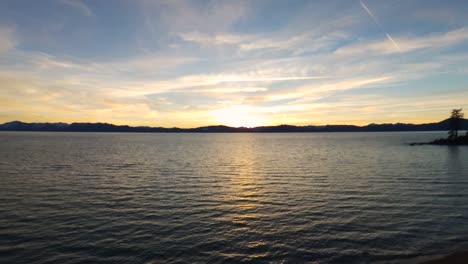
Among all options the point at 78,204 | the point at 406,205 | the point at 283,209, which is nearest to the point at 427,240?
the point at 406,205

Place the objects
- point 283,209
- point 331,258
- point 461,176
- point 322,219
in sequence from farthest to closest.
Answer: point 461,176 < point 283,209 < point 322,219 < point 331,258

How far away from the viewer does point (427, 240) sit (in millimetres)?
22703

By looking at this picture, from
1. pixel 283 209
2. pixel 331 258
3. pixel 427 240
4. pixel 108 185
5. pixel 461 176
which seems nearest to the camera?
pixel 331 258

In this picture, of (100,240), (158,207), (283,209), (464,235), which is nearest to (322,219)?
(283,209)

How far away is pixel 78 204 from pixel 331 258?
27.5 meters

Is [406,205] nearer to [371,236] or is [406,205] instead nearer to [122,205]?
[371,236]

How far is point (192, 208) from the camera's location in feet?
106

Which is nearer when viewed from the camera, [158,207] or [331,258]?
[331,258]

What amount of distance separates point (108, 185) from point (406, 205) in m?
40.5

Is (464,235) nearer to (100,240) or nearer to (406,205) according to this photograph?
(406,205)

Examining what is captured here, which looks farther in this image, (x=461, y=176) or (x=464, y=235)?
(x=461, y=176)

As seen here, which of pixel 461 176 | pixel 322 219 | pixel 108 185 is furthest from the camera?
pixel 461 176

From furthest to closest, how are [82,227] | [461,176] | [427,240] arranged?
[461,176] < [82,227] < [427,240]

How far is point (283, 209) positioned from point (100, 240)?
1819cm
